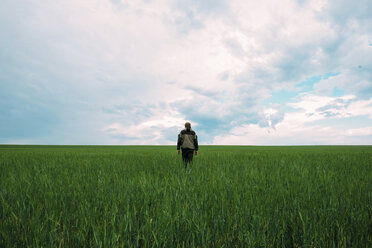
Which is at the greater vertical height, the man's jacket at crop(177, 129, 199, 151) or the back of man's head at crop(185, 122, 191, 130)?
the back of man's head at crop(185, 122, 191, 130)

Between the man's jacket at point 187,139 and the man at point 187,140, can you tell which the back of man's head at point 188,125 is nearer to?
the man at point 187,140

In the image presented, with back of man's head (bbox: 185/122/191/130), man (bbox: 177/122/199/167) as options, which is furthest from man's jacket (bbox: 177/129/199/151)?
back of man's head (bbox: 185/122/191/130)

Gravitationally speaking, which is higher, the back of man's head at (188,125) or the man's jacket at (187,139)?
the back of man's head at (188,125)

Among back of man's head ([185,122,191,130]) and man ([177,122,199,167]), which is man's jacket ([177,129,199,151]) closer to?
man ([177,122,199,167])

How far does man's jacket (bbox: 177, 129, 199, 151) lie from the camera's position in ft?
27.1

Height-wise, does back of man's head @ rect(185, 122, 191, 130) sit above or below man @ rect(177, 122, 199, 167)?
above

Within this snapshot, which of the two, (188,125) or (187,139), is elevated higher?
(188,125)

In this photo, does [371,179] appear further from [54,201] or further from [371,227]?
[54,201]

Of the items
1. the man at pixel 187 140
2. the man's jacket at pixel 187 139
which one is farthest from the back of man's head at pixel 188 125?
the man's jacket at pixel 187 139

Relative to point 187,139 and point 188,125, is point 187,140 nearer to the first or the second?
point 187,139

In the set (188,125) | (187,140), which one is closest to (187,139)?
(187,140)

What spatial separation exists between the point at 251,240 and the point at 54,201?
3336 millimetres

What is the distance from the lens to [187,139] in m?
8.26

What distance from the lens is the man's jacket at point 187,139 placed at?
27.1ft
